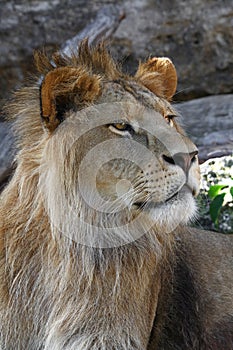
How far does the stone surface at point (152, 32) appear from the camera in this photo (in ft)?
25.2

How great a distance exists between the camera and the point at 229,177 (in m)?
5.78

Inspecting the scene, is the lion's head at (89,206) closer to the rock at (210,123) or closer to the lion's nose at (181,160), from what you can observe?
the lion's nose at (181,160)

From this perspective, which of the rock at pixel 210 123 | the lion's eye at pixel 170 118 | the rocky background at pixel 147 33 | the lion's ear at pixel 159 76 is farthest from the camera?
the rocky background at pixel 147 33

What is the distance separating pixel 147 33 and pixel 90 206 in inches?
187

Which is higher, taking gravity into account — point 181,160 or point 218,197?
point 181,160

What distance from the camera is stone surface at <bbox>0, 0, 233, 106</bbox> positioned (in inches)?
302

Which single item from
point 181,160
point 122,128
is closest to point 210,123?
point 122,128

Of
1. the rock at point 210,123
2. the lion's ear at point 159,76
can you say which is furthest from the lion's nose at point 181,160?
the rock at point 210,123

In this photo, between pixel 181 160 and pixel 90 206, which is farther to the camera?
pixel 90 206

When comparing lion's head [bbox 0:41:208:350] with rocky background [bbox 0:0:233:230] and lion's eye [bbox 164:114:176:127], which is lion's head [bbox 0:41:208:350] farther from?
rocky background [bbox 0:0:233:230]

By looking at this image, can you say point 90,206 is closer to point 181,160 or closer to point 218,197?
point 181,160

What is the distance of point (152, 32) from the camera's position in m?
7.81

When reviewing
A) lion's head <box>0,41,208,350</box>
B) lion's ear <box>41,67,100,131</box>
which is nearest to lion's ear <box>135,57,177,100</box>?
lion's head <box>0,41,208,350</box>

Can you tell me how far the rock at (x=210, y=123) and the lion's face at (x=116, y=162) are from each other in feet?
9.88
